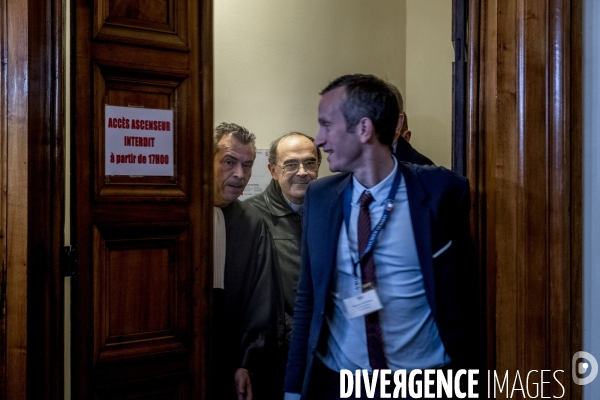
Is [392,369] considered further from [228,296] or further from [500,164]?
[228,296]

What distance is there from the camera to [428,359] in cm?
151

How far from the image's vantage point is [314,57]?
119 inches

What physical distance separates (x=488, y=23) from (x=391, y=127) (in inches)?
17.7

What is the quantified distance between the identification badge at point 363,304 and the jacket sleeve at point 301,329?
0.16 m

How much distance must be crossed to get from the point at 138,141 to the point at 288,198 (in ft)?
3.53

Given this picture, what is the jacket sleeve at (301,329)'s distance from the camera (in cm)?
161

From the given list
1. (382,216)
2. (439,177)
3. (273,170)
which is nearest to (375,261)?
(382,216)

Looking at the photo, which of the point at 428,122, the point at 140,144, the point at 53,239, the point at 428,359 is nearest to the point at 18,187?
the point at 53,239

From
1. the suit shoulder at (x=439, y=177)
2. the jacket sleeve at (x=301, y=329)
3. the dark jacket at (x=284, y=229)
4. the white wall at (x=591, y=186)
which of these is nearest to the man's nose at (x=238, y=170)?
the dark jacket at (x=284, y=229)

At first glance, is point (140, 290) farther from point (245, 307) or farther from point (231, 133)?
point (231, 133)

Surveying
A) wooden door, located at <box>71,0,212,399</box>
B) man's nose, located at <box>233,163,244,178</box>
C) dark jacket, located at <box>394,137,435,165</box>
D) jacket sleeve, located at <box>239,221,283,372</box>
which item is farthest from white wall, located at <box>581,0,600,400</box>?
man's nose, located at <box>233,163,244,178</box>

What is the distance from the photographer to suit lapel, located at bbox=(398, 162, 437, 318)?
1453 millimetres

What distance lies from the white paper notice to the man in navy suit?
0.48 meters

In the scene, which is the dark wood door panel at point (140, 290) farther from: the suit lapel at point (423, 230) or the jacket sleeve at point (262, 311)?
the suit lapel at point (423, 230)
